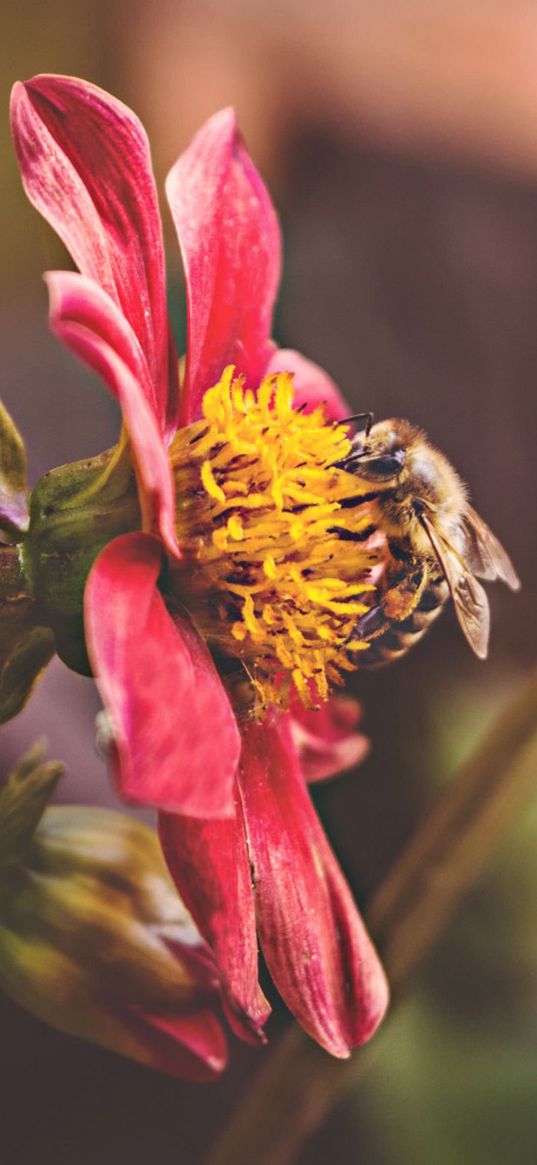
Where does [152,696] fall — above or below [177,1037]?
above

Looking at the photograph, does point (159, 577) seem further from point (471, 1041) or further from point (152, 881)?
point (471, 1041)

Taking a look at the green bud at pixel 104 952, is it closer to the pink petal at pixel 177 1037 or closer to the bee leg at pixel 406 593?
the pink petal at pixel 177 1037

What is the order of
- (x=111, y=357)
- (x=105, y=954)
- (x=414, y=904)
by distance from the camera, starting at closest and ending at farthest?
(x=111, y=357) → (x=105, y=954) → (x=414, y=904)

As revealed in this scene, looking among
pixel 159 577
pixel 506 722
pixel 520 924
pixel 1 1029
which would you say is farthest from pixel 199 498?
pixel 520 924

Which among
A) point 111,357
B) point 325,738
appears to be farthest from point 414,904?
point 111,357

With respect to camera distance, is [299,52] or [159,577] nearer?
[159,577]

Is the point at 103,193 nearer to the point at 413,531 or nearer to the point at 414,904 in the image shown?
the point at 413,531

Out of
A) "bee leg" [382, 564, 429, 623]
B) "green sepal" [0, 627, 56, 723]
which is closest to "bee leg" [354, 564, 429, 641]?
"bee leg" [382, 564, 429, 623]
